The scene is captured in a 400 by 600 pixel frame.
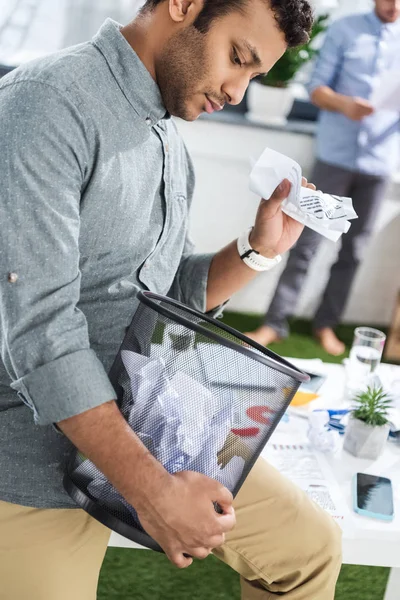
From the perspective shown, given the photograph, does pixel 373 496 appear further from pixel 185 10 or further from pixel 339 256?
pixel 339 256

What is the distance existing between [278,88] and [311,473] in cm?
242

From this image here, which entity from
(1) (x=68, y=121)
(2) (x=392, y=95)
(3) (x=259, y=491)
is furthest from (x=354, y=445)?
(2) (x=392, y=95)

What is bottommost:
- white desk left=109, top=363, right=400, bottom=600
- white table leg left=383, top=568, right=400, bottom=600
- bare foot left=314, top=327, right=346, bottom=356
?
bare foot left=314, top=327, right=346, bottom=356

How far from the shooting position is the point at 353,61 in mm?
3037

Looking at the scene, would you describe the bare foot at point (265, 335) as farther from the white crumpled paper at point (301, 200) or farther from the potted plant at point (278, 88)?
the white crumpled paper at point (301, 200)

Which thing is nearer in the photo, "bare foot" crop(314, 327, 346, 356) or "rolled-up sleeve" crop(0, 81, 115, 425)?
"rolled-up sleeve" crop(0, 81, 115, 425)

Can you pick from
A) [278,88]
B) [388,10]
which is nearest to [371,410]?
[388,10]

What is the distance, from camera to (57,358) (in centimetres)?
97

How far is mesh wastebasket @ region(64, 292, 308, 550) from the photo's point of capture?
3.10 feet

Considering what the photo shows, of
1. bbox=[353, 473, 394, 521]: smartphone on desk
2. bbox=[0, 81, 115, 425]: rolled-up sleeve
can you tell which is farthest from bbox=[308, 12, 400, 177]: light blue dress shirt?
bbox=[0, 81, 115, 425]: rolled-up sleeve

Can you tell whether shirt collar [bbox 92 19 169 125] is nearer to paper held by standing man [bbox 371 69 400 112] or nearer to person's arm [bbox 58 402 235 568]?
person's arm [bbox 58 402 235 568]

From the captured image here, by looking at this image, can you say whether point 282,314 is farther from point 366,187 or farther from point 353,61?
point 353,61

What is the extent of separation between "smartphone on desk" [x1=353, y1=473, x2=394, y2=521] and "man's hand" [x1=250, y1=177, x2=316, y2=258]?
0.46 meters

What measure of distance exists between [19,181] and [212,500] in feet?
1.58
